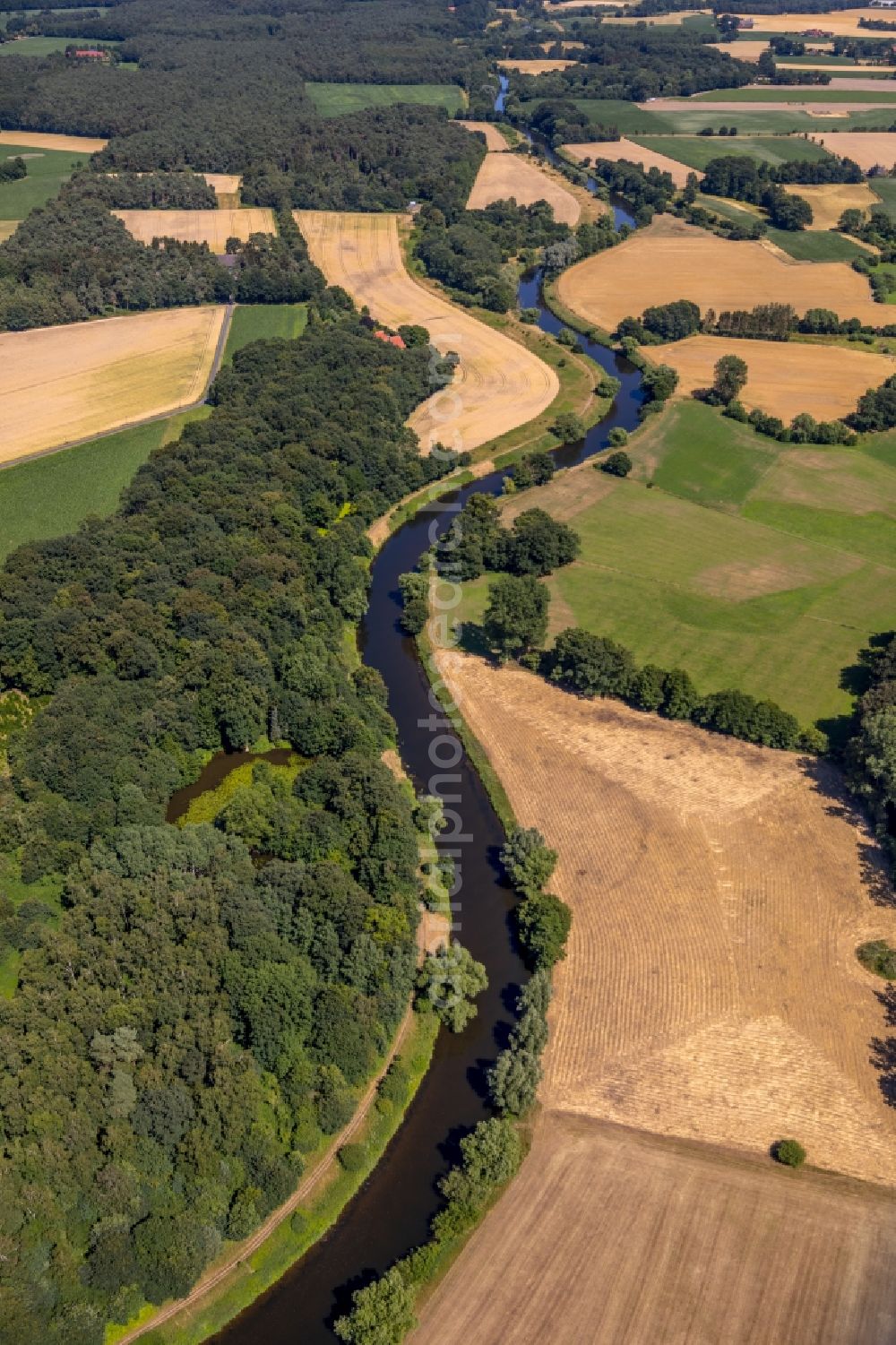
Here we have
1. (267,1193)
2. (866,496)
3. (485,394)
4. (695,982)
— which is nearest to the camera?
(267,1193)

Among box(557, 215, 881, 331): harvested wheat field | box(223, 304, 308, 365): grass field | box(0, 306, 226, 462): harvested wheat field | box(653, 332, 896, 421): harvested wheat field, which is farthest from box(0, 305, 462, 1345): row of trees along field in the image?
box(557, 215, 881, 331): harvested wheat field

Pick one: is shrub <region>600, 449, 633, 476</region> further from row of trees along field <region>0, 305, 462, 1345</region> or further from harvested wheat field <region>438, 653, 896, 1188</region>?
harvested wheat field <region>438, 653, 896, 1188</region>

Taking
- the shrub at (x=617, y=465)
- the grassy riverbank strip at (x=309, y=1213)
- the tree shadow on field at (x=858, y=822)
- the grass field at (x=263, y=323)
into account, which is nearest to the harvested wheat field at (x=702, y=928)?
the tree shadow on field at (x=858, y=822)

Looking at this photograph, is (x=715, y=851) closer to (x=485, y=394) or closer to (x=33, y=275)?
(x=485, y=394)

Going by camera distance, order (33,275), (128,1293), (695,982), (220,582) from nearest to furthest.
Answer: (128,1293)
(695,982)
(220,582)
(33,275)

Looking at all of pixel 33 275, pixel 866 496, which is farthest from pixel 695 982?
pixel 33 275

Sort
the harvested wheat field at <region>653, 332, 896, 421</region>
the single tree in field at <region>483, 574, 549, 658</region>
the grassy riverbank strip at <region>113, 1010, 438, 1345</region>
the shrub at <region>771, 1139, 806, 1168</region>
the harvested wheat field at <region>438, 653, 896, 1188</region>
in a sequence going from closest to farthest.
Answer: the grassy riverbank strip at <region>113, 1010, 438, 1345</region> < the shrub at <region>771, 1139, 806, 1168</region> < the harvested wheat field at <region>438, 653, 896, 1188</region> < the single tree in field at <region>483, 574, 549, 658</region> < the harvested wheat field at <region>653, 332, 896, 421</region>

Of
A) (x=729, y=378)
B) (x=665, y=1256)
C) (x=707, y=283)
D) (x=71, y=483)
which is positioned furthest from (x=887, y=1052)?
(x=707, y=283)

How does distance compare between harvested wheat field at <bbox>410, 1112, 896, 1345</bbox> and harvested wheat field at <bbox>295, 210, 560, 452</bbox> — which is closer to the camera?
harvested wheat field at <bbox>410, 1112, 896, 1345</bbox>
